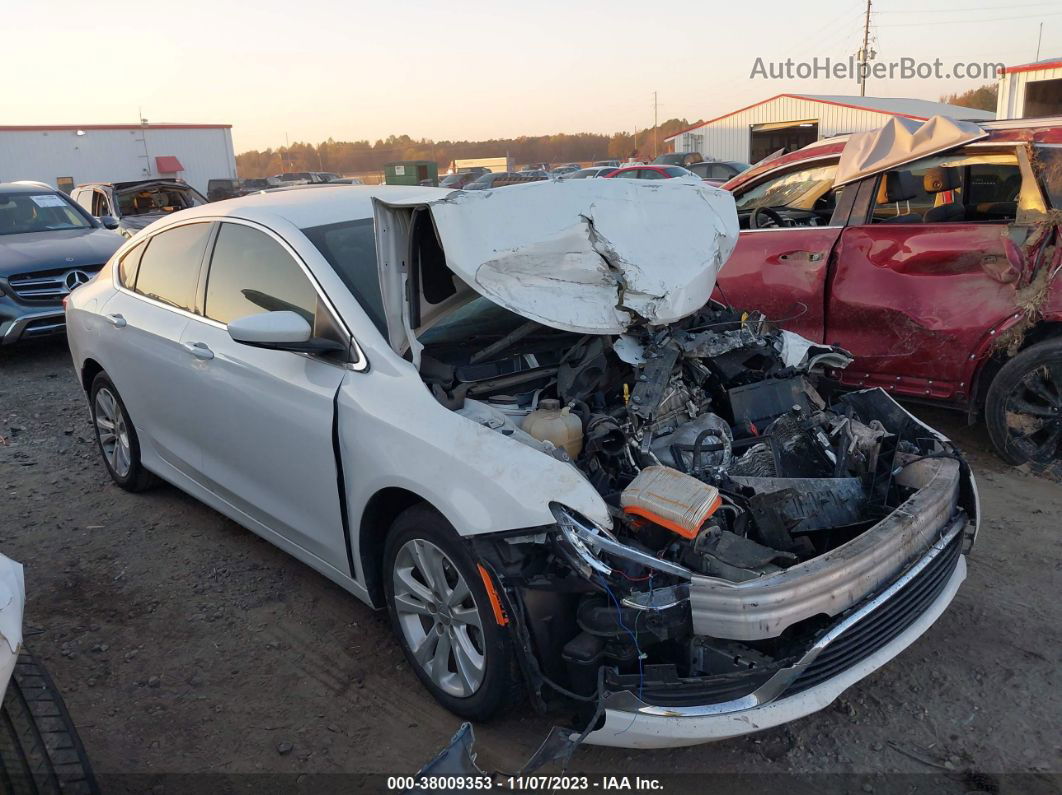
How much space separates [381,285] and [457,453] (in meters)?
0.80

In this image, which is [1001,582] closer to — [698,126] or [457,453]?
[457,453]

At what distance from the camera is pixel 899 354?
16.3 ft

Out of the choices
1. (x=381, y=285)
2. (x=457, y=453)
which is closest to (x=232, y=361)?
(x=381, y=285)

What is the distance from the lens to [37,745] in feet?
7.33

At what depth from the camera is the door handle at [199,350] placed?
12.2ft

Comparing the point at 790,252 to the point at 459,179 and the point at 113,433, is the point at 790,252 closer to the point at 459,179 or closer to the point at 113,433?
the point at 113,433

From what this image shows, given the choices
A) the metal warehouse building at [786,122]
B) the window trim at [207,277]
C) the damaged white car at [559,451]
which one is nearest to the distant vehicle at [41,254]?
the window trim at [207,277]

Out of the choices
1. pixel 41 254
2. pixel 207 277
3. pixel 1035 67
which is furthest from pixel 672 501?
pixel 1035 67

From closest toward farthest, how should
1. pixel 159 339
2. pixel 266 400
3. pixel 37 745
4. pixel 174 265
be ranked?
pixel 37 745 < pixel 266 400 < pixel 159 339 < pixel 174 265

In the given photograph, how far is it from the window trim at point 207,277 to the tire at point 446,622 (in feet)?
2.17

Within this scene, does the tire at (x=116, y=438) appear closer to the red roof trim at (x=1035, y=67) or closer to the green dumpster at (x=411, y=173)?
the red roof trim at (x=1035, y=67)

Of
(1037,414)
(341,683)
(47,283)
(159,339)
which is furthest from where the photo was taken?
(47,283)

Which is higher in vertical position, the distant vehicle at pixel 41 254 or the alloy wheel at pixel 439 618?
the distant vehicle at pixel 41 254

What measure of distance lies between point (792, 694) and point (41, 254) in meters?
8.91
